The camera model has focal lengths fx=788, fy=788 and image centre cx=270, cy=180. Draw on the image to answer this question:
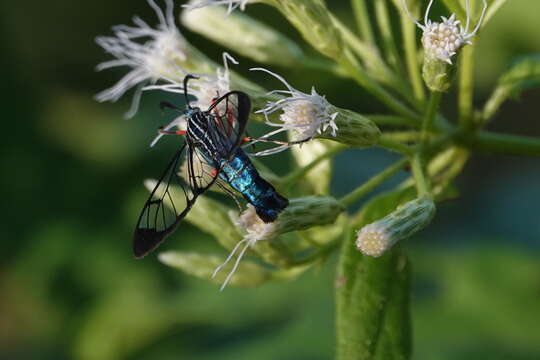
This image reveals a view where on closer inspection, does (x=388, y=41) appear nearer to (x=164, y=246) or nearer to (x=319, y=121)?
(x=319, y=121)

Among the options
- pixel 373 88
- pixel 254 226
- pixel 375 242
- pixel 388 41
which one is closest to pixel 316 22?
pixel 373 88

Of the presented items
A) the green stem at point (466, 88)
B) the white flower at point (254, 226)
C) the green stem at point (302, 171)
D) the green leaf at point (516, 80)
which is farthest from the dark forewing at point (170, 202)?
the green leaf at point (516, 80)

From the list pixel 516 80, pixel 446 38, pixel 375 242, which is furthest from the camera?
pixel 516 80

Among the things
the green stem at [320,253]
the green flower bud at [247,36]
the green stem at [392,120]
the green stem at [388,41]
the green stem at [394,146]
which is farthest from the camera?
the green flower bud at [247,36]

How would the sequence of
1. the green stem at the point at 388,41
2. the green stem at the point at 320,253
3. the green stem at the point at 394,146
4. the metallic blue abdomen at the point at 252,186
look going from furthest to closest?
A: the green stem at the point at 388,41, the green stem at the point at 320,253, the green stem at the point at 394,146, the metallic blue abdomen at the point at 252,186

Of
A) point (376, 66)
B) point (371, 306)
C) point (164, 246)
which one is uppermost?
point (376, 66)

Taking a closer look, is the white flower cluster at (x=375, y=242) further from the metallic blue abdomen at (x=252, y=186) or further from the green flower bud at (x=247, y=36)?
the green flower bud at (x=247, y=36)

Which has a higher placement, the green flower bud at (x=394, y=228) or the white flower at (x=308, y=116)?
the white flower at (x=308, y=116)

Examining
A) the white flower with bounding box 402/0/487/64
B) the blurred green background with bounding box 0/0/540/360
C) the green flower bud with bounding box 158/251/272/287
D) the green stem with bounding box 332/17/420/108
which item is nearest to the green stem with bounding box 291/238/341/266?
the green flower bud with bounding box 158/251/272/287
